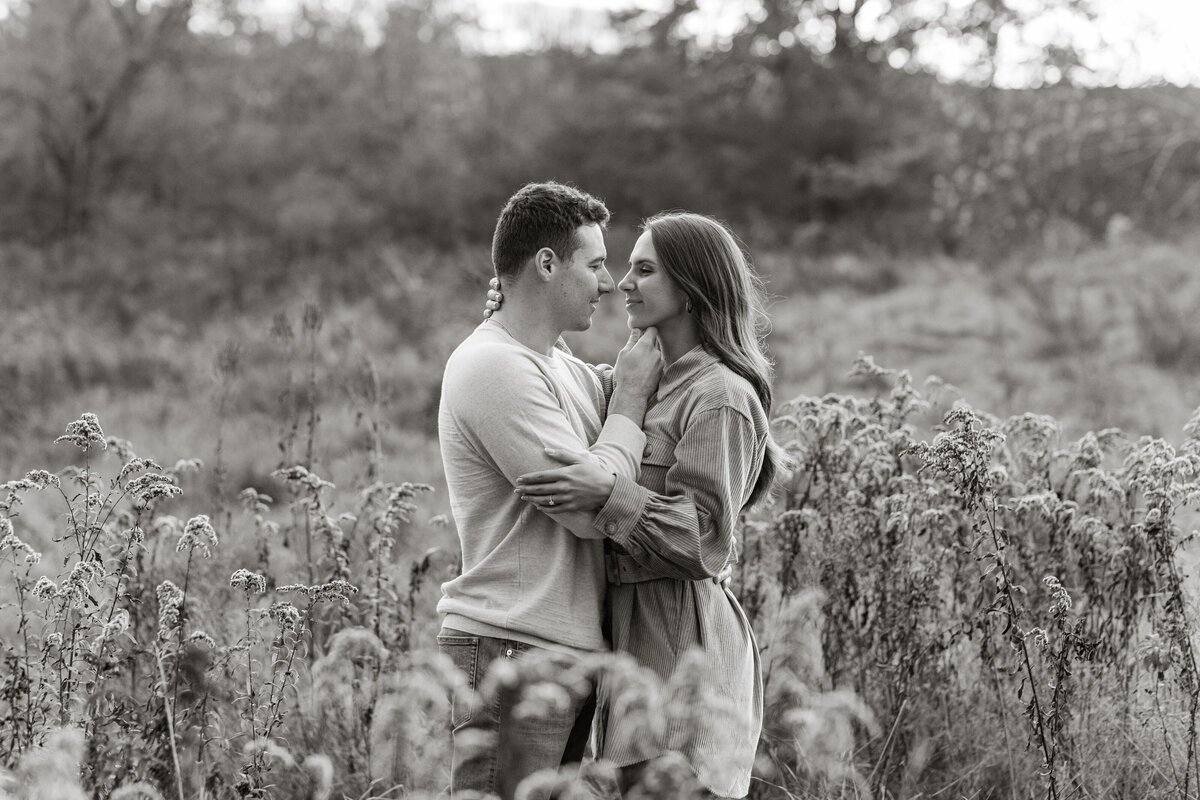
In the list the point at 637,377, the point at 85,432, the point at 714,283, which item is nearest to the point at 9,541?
the point at 85,432

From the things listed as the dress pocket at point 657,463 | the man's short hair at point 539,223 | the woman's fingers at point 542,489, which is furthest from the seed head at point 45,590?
the dress pocket at point 657,463

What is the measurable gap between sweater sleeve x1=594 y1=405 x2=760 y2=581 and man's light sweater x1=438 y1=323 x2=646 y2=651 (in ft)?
0.27

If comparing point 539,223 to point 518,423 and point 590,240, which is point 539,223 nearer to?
point 590,240

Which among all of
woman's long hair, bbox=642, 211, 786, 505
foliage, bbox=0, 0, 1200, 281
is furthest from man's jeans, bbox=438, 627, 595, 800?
foliage, bbox=0, 0, 1200, 281

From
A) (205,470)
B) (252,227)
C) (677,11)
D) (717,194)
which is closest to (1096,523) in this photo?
(205,470)

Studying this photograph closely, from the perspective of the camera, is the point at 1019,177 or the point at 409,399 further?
the point at 1019,177

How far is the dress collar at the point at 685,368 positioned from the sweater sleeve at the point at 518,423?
0.80 feet

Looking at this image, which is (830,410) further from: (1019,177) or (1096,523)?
(1019,177)

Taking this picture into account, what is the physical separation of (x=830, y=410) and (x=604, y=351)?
28.2ft

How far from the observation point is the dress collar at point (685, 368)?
3.18 metres

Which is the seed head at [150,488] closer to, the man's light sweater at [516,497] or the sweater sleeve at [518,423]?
the man's light sweater at [516,497]

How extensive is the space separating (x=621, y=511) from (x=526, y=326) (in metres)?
0.61

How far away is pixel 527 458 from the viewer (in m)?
2.89

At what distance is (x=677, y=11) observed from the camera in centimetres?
2084
